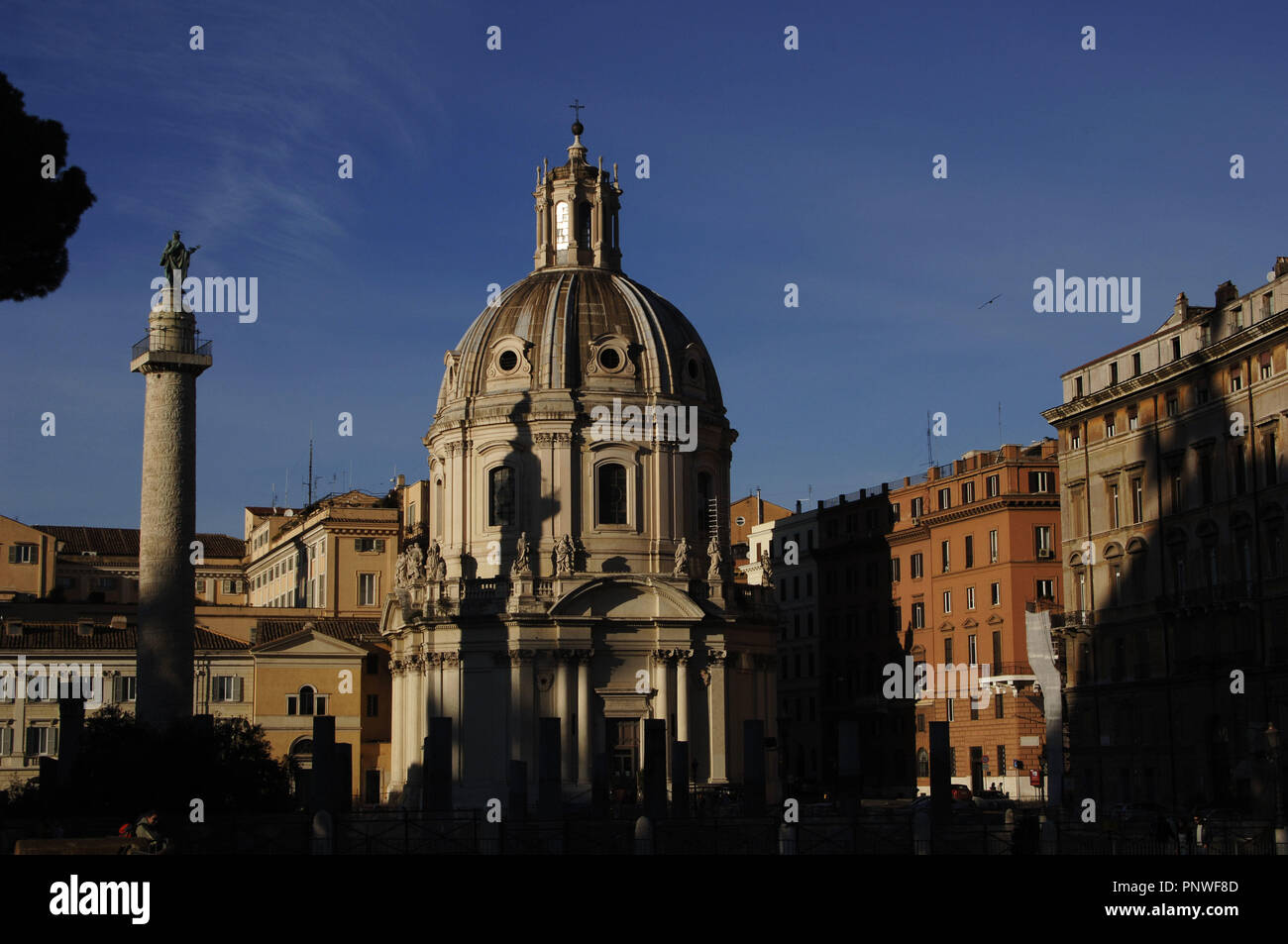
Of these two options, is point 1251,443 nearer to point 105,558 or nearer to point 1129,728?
point 1129,728

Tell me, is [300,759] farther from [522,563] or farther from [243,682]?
[522,563]

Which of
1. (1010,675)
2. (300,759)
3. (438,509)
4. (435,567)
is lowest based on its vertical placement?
(300,759)

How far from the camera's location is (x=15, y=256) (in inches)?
1607

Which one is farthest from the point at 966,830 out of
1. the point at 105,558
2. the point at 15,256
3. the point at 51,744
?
the point at 105,558

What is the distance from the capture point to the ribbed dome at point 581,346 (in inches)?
3337

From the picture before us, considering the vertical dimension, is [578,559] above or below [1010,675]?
above

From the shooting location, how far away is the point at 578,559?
8231 centimetres

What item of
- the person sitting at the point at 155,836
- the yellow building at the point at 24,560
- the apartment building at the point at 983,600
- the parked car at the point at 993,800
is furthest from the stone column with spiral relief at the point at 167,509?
the yellow building at the point at 24,560

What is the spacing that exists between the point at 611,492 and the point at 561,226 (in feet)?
43.6

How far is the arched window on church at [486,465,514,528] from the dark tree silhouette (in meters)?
43.1

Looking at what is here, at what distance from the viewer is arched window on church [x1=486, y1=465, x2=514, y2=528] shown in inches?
3317

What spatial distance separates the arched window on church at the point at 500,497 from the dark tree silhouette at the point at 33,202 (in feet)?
141

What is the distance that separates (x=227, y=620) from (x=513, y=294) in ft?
77.9

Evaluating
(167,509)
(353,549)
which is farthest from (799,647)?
(167,509)
